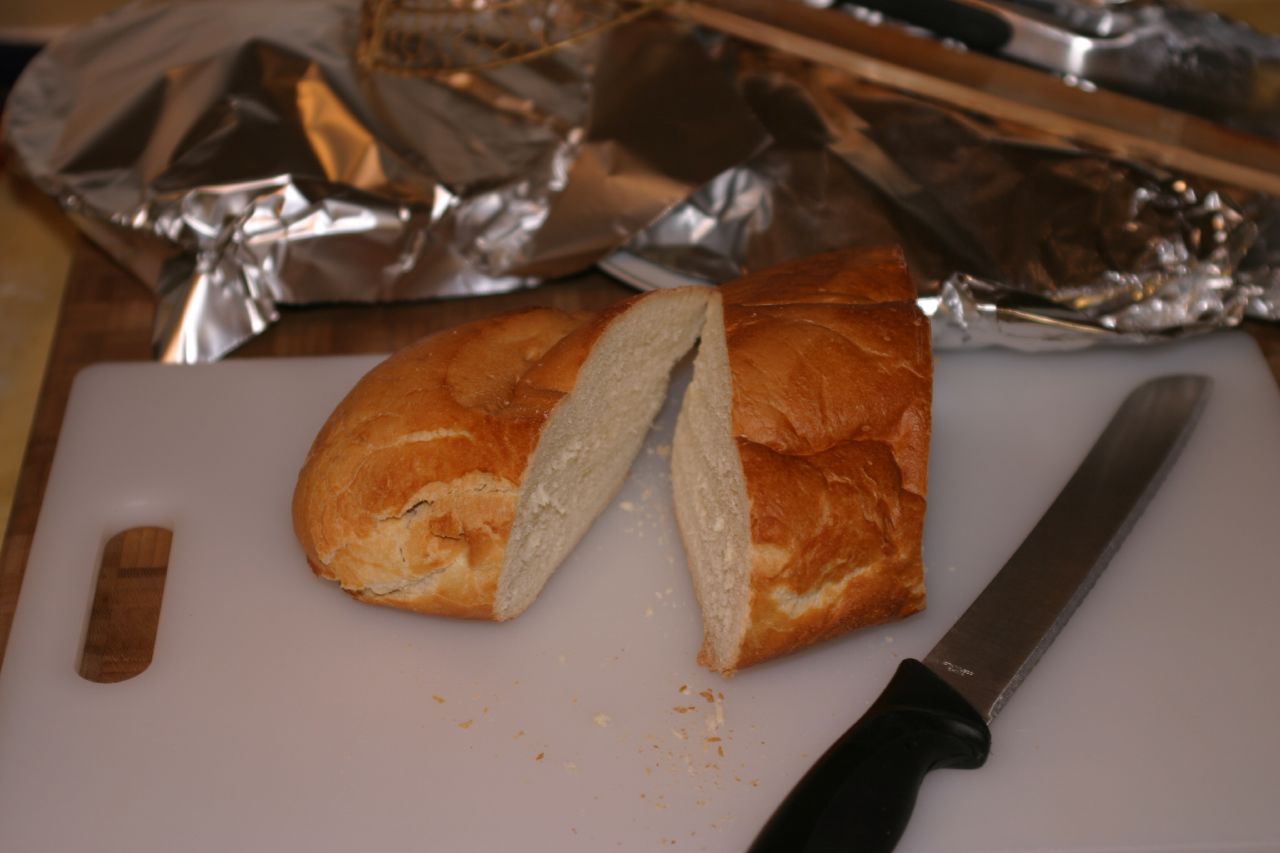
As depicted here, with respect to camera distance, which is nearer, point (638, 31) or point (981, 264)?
point (981, 264)

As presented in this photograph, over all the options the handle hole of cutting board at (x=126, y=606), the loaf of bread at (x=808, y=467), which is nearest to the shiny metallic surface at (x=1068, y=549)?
the loaf of bread at (x=808, y=467)

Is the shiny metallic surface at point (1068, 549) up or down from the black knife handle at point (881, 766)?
up

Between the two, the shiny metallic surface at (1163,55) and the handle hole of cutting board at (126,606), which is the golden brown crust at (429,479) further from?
the shiny metallic surface at (1163,55)

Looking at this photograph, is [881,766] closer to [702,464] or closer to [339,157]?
[702,464]

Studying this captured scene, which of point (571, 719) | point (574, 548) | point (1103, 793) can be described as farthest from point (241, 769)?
point (1103, 793)

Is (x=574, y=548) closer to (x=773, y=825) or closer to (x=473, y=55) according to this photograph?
(x=773, y=825)

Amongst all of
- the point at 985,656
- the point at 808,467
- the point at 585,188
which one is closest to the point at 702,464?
the point at 808,467

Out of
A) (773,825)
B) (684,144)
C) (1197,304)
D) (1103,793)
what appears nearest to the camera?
(773,825)
